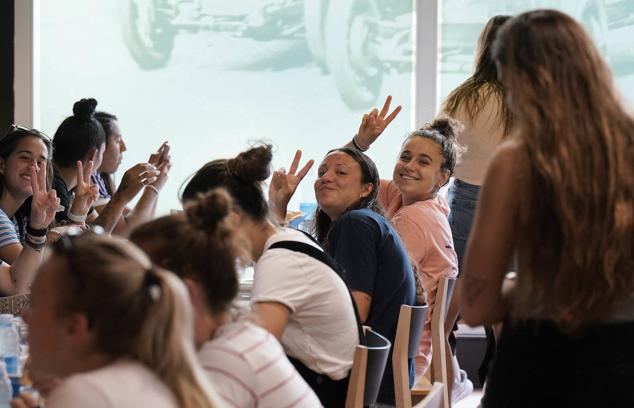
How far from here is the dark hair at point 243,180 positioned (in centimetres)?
256

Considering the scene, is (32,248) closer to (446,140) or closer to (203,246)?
(446,140)

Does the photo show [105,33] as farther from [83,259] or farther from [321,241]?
[83,259]

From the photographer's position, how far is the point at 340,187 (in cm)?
356

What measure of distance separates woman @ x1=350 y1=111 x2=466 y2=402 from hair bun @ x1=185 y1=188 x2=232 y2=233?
1845 mm

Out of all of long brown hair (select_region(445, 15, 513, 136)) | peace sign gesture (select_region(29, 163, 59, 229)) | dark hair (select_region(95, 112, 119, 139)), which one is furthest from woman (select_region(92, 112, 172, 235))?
long brown hair (select_region(445, 15, 513, 136))

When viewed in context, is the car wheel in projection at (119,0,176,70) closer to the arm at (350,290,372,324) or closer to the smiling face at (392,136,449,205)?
the smiling face at (392,136,449,205)

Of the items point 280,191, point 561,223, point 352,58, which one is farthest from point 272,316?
point 352,58

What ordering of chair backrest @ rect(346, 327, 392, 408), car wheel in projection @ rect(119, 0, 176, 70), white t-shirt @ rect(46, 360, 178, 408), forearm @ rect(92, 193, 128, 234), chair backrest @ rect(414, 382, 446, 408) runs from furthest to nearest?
car wheel in projection @ rect(119, 0, 176, 70) → forearm @ rect(92, 193, 128, 234) → chair backrest @ rect(346, 327, 392, 408) → chair backrest @ rect(414, 382, 446, 408) → white t-shirt @ rect(46, 360, 178, 408)

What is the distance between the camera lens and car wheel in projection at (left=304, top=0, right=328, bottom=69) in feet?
17.7

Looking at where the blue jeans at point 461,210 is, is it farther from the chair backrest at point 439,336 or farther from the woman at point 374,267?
the woman at point 374,267

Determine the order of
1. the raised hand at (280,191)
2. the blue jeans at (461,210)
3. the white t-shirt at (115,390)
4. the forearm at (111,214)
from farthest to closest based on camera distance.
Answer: the blue jeans at (461,210)
the forearm at (111,214)
the raised hand at (280,191)
the white t-shirt at (115,390)

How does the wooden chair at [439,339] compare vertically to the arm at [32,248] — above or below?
below

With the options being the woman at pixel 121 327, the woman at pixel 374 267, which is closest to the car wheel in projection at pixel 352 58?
the woman at pixel 374 267

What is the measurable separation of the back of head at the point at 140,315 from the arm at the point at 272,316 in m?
0.92
